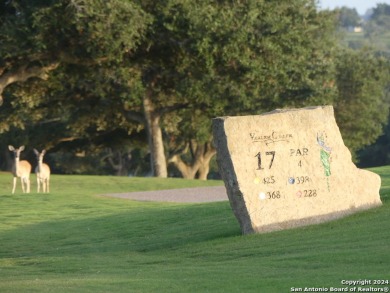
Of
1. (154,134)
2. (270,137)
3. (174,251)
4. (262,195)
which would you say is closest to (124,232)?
(174,251)

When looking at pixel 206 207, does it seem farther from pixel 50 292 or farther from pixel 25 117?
pixel 25 117

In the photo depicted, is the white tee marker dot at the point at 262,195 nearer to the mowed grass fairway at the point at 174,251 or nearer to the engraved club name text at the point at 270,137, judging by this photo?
the mowed grass fairway at the point at 174,251

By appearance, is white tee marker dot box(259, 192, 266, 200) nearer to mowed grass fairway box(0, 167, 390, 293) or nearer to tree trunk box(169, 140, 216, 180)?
mowed grass fairway box(0, 167, 390, 293)

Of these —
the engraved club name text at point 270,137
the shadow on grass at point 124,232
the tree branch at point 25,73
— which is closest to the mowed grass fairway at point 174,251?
the shadow on grass at point 124,232

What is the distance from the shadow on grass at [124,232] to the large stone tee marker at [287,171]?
94cm

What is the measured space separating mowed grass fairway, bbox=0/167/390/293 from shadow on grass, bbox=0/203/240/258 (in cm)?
2

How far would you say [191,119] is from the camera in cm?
5381

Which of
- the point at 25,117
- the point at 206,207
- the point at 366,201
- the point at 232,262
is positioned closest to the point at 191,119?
the point at 25,117

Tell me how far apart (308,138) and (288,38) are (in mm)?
27498

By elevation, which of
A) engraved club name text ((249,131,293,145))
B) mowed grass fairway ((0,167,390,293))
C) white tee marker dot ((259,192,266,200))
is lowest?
mowed grass fairway ((0,167,390,293))

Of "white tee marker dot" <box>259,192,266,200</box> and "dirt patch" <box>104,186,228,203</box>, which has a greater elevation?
"white tee marker dot" <box>259,192,266,200</box>

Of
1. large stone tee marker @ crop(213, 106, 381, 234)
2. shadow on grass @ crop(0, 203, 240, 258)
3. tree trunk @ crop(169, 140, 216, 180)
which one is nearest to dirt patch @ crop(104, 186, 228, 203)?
shadow on grass @ crop(0, 203, 240, 258)

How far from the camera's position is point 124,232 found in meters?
21.4

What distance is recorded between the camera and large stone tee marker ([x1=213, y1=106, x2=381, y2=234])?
17484mm
